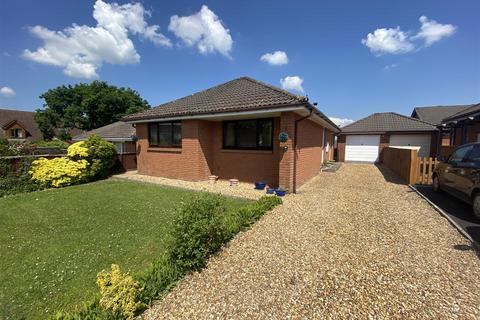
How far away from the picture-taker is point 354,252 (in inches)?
154

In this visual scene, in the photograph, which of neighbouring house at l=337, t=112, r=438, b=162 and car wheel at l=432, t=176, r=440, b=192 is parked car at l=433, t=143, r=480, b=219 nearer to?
car wheel at l=432, t=176, r=440, b=192

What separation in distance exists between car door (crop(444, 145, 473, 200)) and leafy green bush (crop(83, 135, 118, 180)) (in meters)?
14.9

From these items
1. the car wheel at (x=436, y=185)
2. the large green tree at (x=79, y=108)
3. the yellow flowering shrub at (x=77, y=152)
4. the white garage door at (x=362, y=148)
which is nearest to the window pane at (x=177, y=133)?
the yellow flowering shrub at (x=77, y=152)

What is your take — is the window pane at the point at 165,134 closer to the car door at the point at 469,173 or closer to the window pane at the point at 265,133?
the window pane at the point at 265,133

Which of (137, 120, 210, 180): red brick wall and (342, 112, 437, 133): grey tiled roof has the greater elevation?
(342, 112, 437, 133): grey tiled roof

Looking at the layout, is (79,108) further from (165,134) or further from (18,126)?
(165,134)

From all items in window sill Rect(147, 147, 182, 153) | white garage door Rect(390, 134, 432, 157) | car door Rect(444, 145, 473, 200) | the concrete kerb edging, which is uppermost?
white garage door Rect(390, 134, 432, 157)

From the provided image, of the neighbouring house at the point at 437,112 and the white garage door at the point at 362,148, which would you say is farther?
the neighbouring house at the point at 437,112

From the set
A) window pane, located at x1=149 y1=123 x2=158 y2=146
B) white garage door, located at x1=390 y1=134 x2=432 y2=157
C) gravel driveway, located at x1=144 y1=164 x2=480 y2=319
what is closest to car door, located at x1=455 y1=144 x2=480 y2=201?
gravel driveway, located at x1=144 y1=164 x2=480 y2=319

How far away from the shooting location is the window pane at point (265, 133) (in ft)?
30.3

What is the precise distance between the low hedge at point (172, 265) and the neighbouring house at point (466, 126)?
46.0ft

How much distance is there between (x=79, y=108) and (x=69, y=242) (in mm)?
38575

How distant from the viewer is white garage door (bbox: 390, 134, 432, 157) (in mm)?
19094

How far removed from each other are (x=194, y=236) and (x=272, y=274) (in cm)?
134
